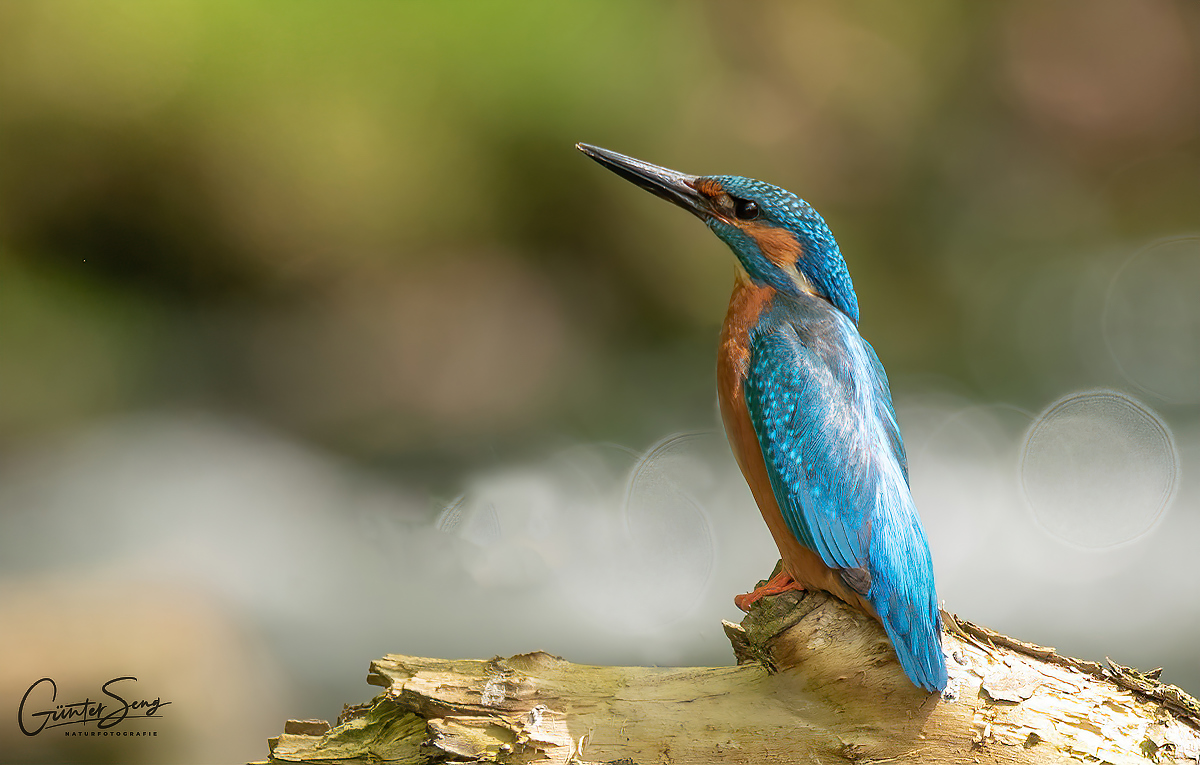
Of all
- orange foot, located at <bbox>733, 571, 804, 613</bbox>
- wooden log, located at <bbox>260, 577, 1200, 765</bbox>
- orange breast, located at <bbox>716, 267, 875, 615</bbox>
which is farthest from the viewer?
orange foot, located at <bbox>733, 571, 804, 613</bbox>

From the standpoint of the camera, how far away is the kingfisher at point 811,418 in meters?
1.40

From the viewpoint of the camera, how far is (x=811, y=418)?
1.48m

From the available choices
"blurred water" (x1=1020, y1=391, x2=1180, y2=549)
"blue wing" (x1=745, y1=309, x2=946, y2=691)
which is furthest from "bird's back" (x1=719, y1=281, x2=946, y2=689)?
"blurred water" (x1=1020, y1=391, x2=1180, y2=549)

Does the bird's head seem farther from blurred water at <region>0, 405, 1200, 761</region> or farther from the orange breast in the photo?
blurred water at <region>0, 405, 1200, 761</region>

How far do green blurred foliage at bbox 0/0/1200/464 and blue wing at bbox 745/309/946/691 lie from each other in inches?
90.1

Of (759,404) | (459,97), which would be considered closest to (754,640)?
(759,404)

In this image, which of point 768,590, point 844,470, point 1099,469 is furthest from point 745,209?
point 1099,469

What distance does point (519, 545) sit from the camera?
3.76 m

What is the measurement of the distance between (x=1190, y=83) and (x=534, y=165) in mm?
3325

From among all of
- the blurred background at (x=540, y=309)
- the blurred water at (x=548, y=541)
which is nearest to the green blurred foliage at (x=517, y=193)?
the blurred background at (x=540, y=309)

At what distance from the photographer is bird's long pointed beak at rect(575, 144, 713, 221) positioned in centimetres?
171

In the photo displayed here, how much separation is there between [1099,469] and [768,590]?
127 inches

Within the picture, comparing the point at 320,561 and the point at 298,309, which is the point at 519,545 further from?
the point at 298,309

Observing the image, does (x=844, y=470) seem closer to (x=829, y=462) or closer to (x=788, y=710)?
(x=829, y=462)
